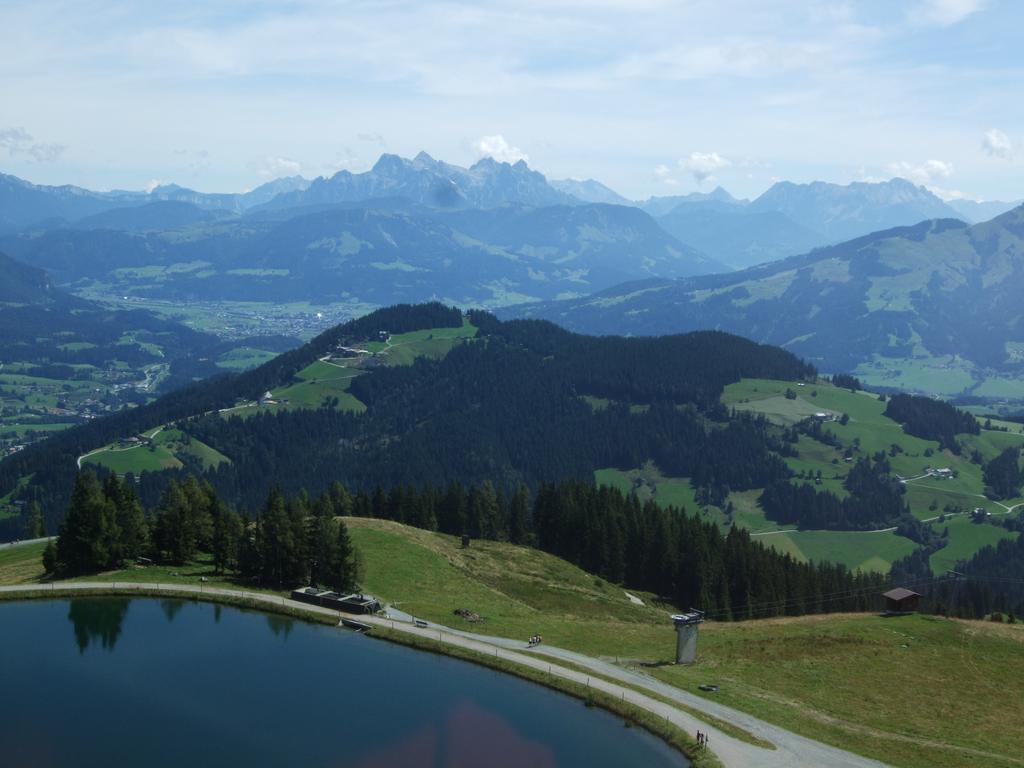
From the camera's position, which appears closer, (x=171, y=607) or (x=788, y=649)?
(x=788, y=649)

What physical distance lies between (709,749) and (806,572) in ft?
303

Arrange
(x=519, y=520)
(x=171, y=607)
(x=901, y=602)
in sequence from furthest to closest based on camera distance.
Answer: (x=519, y=520) → (x=901, y=602) → (x=171, y=607)

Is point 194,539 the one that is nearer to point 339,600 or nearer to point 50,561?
point 50,561

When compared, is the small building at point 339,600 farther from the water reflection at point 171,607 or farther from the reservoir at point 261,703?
the water reflection at point 171,607

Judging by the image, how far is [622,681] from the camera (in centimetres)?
7956

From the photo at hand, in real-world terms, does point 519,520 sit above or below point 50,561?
below

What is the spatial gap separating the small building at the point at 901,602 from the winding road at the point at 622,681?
36.4 meters

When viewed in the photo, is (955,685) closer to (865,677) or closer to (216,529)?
(865,677)

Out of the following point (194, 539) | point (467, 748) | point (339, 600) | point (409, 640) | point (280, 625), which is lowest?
point (467, 748)

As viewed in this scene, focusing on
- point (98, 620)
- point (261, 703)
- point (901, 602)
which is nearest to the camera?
point (261, 703)

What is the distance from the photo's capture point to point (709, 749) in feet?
215

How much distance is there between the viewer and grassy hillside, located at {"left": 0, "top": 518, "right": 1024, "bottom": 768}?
69.9 meters

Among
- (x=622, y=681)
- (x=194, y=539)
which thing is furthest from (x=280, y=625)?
(x=622, y=681)

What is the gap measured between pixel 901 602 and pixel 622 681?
39609 millimetres
